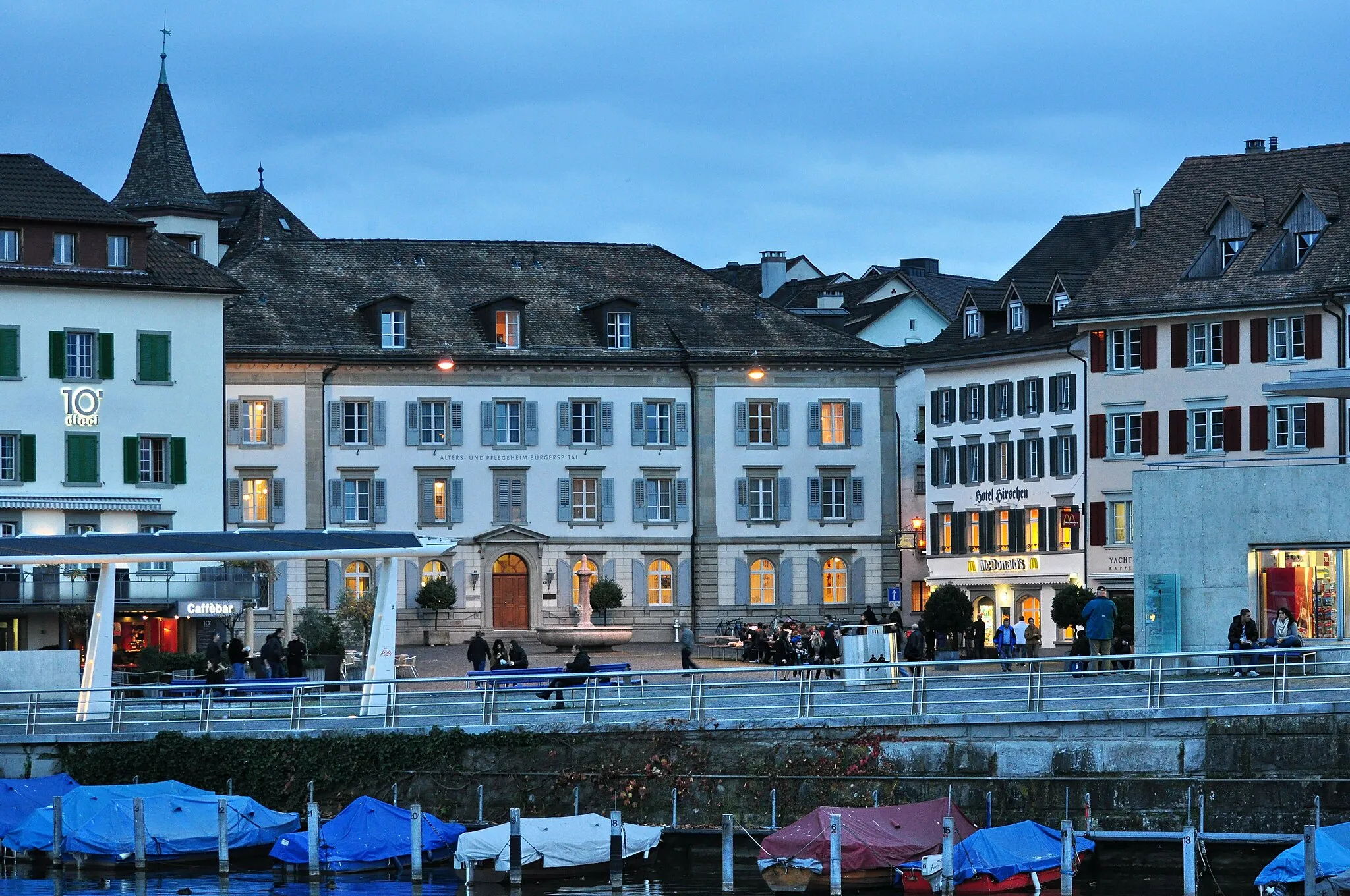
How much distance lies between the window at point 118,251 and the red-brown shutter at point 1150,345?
1157 inches

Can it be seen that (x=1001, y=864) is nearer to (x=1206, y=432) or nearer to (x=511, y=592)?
(x=1206, y=432)

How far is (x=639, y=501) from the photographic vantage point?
8919 cm

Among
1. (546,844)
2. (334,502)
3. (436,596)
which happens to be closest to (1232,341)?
(436,596)

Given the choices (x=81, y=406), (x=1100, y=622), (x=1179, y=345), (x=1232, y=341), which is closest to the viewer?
(x=1100, y=622)

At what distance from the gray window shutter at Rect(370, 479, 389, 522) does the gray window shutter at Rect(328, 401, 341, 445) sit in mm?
1869

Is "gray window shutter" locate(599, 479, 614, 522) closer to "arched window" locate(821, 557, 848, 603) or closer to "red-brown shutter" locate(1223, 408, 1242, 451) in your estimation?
"arched window" locate(821, 557, 848, 603)

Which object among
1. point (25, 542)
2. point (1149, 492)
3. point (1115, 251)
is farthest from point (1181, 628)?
point (1115, 251)

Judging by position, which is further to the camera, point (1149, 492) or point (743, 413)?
point (743, 413)

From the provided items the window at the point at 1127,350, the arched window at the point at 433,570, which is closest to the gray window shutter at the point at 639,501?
the arched window at the point at 433,570

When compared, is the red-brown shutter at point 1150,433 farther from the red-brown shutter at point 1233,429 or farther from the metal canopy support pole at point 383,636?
the metal canopy support pole at point 383,636

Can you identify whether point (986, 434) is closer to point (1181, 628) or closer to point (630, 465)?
point (630, 465)

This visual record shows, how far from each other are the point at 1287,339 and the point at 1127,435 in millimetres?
6572

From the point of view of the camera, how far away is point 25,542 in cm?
4619

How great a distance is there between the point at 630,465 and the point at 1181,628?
1709 inches
